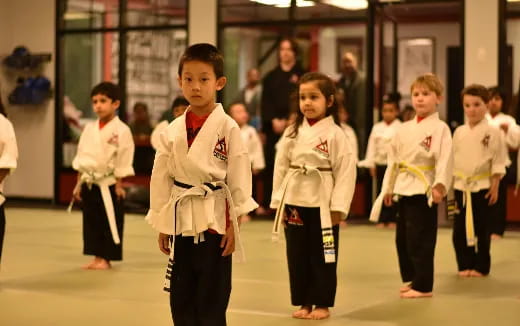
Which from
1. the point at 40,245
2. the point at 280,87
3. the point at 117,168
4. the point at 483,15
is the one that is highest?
the point at 483,15

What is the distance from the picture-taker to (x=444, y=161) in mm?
5180

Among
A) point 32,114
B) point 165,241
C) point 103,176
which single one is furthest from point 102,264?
point 32,114

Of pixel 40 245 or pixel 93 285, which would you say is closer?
pixel 93 285

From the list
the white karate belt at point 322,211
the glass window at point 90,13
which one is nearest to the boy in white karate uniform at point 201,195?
the white karate belt at point 322,211

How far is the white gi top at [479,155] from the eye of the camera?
6285mm

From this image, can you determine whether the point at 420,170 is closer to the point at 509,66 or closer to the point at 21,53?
the point at 509,66

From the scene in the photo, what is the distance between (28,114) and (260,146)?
4018 mm

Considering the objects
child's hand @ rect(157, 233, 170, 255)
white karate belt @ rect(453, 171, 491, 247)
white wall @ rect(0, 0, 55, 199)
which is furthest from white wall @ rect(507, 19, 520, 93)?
child's hand @ rect(157, 233, 170, 255)

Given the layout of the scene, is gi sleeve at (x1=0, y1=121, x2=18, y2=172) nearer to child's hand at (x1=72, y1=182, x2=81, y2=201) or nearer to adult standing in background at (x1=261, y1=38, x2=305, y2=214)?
child's hand at (x1=72, y1=182, x2=81, y2=201)

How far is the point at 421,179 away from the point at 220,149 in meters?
2.19

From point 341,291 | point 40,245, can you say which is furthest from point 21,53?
point 341,291

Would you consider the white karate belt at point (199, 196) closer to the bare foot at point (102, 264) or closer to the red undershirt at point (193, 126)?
the red undershirt at point (193, 126)

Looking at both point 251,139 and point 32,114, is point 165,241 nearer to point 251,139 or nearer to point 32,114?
point 251,139

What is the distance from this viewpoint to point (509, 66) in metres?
9.82
